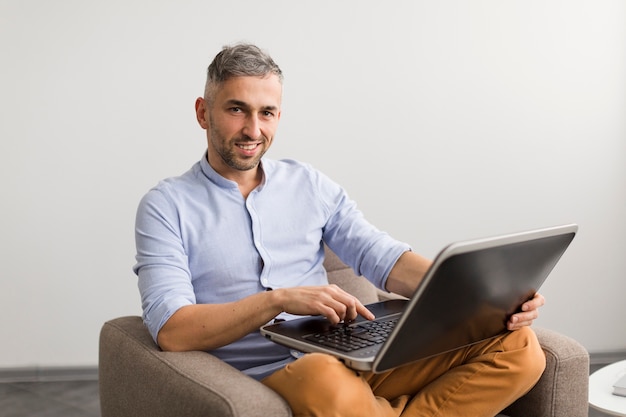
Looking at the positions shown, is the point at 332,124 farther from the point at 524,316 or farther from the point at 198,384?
the point at 198,384

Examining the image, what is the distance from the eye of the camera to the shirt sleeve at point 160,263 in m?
1.74

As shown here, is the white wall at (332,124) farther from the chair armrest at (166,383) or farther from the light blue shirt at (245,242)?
the chair armrest at (166,383)

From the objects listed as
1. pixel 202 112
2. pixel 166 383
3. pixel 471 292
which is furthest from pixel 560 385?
pixel 202 112

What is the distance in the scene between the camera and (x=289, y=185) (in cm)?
215

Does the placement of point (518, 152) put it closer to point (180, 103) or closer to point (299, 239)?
point (180, 103)

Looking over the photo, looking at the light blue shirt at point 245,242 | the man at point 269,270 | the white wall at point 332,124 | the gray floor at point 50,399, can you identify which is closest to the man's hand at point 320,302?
the man at point 269,270

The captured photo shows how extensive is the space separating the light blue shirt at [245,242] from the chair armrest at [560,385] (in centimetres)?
45

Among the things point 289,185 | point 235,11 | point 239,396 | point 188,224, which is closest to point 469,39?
point 235,11

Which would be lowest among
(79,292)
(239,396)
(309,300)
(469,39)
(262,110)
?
(79,292)

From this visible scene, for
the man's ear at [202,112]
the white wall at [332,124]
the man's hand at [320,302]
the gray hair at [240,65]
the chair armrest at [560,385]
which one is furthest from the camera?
the white wall at [332,124]

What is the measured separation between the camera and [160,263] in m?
1.80

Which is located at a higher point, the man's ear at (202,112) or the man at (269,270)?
the man's ear at (202,112)

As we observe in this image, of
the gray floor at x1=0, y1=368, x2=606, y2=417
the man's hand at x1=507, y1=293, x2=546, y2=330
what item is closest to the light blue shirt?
the man's hand at x1=507, y1=293, x2=546, y2=330

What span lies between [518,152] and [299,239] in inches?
66.8
